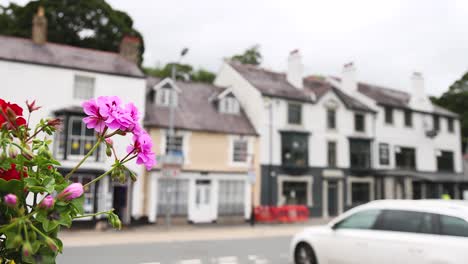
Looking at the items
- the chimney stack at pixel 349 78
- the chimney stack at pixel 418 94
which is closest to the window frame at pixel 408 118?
the chimney stack at pixel 418 94

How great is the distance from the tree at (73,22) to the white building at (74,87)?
37.2ft

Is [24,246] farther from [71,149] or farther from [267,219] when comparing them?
[267,219]

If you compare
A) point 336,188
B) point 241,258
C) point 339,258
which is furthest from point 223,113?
point 339,258

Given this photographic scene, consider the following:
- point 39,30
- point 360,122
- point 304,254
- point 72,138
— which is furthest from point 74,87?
point 360,122

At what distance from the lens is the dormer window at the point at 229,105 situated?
27422mm

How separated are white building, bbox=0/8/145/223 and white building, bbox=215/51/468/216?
8727 millimetres

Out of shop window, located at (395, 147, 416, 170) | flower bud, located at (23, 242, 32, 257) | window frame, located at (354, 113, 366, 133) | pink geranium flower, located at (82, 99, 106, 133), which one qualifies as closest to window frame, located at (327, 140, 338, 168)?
window frame, located at (354, 113, 366, 133)

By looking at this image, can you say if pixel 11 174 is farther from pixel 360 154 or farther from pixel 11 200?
pixel 360 154

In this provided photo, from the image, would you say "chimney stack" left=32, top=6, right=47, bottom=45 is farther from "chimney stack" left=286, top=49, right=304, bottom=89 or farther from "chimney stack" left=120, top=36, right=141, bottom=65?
"chimney stack" left=286, top=49, right=304, bottom=89

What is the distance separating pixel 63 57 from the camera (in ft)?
71.6

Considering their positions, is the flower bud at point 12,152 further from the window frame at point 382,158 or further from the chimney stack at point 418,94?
the chimney stack at point 418,94

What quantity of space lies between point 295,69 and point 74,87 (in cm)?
1618

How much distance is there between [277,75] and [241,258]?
2167 centimetres

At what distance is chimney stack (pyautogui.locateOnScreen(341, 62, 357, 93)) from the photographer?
3369 centimetres
